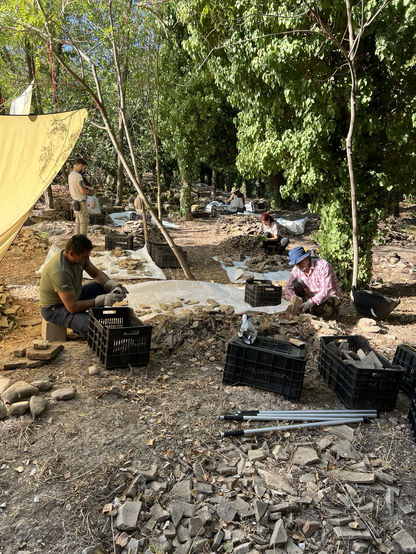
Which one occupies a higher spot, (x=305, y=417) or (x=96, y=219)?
(x=96, y=219)

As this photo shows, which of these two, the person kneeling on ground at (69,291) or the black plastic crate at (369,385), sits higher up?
the person kneeling on ground at (69,291)

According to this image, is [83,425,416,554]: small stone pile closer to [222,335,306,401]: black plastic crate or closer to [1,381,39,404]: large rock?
[222,335,306,401]: black plastic crate

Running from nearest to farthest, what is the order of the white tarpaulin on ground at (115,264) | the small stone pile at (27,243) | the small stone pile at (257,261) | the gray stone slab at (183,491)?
the gray stone slab at (183,491) → the white tarpaulin on ground at (115,264) → the small stone pile at (27,243) → the small stone pile at (257,261)

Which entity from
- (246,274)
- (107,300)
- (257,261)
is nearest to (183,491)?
(107,300)

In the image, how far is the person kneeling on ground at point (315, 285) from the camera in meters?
6.00

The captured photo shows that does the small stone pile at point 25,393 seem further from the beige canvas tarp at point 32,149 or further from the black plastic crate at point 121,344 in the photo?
the beige canvas tarp at point 32,149

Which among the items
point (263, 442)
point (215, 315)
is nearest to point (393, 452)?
point (263, 442)

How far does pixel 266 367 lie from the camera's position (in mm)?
3799

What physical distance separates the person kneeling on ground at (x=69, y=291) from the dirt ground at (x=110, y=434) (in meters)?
0.31

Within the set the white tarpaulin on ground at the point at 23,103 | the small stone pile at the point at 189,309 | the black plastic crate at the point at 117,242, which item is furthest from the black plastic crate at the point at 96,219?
the small stone pile at the point at 189,309

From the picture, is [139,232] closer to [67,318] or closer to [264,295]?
[264,295]

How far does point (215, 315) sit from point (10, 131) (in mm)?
3879

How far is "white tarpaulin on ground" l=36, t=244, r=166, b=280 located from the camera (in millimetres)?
7879

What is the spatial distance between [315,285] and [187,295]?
6.52 feet
